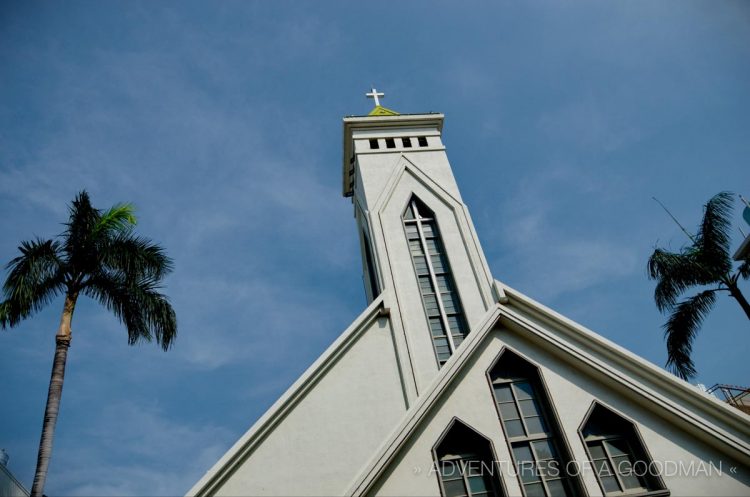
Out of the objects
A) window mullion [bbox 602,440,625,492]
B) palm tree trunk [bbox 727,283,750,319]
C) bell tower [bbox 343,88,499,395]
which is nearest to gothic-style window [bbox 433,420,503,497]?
window mullion [bbox 602,440,625,492]

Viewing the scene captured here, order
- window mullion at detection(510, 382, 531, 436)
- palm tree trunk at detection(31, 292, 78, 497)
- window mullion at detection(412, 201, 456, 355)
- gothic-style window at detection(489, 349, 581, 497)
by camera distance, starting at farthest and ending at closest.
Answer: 1. window mullion at detection(412, 201, 456, 355)
2. palm tree trunk at detection(31, 292, 78, 497)
3. window mullion at detection(510, 382, 531, 436)
4. gothic-style window at detection(489, 349, 581, 497)

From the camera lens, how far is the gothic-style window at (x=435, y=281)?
1705cm

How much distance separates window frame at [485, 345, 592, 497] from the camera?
10.5 m

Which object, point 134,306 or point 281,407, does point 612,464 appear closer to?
point 281,407

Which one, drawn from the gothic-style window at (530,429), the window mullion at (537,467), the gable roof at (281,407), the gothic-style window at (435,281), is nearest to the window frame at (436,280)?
the gothic-style window at (435,281)

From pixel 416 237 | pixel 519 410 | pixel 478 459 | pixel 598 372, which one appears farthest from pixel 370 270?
pixel 598 372

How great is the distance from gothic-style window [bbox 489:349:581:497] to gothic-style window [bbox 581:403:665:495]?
0.67 metres

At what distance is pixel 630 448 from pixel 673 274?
12.1 m

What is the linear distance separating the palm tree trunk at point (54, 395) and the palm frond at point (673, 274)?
2173 cm

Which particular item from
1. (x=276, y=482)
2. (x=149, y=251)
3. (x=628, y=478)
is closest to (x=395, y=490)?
(x=276, y=482)

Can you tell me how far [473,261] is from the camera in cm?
1884

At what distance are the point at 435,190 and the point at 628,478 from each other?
13.2 metres

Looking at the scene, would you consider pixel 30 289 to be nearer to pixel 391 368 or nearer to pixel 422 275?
pixel 391 368

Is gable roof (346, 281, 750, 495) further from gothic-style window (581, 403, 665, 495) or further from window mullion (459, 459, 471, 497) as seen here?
window mullion (459, 459, 471, 497)
